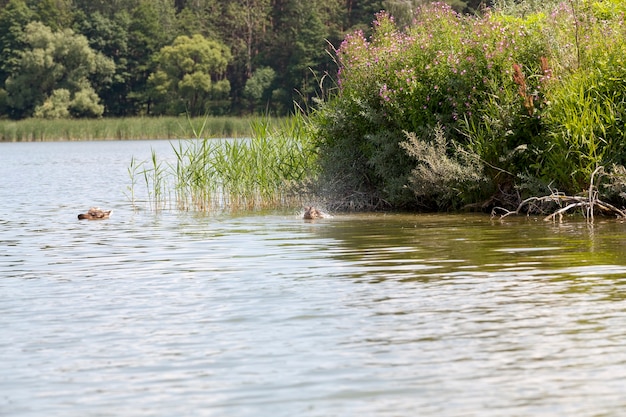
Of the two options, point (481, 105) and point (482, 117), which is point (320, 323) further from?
point (481, 105)

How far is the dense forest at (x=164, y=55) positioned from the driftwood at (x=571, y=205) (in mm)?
58961

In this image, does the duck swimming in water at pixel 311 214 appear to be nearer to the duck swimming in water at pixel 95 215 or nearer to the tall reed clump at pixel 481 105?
the tall reed clump at pixel 481 105

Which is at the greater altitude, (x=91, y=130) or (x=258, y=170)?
(x=91, y=130)

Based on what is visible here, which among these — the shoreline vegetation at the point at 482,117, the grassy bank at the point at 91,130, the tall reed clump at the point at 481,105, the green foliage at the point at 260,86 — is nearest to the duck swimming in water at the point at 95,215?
the shoreline vegetation at the point at 482,117

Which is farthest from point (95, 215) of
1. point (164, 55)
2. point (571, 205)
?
point (164, 55)

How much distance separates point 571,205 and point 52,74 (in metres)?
70.7

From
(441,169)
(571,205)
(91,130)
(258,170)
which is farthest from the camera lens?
(91,130)

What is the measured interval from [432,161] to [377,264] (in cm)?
529

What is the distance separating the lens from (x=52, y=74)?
267 feet

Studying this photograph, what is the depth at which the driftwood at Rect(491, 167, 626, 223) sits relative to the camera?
15.1 meters

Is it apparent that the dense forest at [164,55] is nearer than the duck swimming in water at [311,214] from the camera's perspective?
No

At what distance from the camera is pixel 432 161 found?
638 inches

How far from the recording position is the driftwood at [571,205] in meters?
15.1

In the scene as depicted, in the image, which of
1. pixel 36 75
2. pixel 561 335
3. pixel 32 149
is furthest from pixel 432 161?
pixel 36 75
